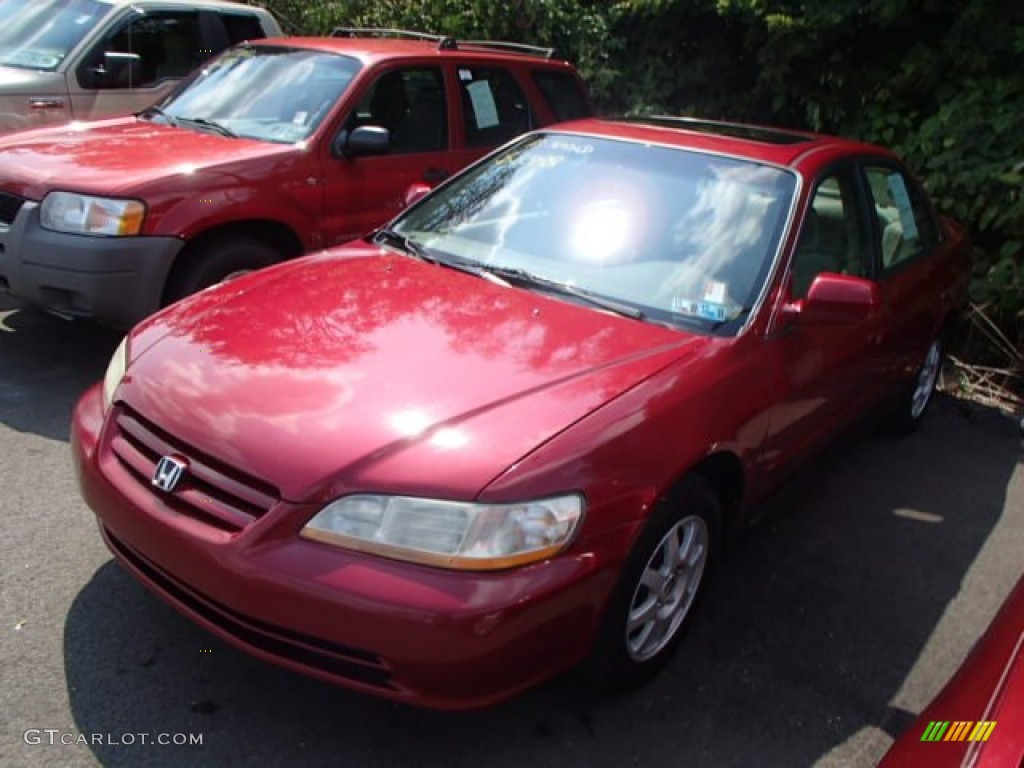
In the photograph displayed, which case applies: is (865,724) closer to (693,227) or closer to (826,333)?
(826,333)

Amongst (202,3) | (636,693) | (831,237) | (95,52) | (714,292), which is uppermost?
(202,3)

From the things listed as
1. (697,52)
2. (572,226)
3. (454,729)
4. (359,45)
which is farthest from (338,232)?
(697,52)

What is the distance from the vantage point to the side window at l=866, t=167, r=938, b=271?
13.5ft

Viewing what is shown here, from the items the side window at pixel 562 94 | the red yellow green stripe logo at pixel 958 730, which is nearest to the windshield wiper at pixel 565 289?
the red yellow green stripe logo at pixel 958 730

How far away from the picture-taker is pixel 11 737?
7.83 feet

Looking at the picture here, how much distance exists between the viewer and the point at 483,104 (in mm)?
6023

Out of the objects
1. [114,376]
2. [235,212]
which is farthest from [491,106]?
[114,376]

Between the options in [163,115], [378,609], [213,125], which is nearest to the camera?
[378,609]

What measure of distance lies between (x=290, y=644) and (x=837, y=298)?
80.8 inches

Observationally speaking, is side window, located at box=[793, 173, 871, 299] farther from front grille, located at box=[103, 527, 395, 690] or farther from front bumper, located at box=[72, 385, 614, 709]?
front grille, located at box=[103, 527, 395, 690]

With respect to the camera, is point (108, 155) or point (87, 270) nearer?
point (87, 270)

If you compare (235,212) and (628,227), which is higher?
(628,227)

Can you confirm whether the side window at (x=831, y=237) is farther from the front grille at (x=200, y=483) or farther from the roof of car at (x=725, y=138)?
the front grille at (x=200, y=483)

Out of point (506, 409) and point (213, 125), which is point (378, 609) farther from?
point (213, 125)
